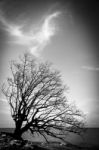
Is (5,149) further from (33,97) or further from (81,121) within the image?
(81,121)

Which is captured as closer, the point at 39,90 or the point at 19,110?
the point at 19,110

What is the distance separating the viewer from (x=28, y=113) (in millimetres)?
18047

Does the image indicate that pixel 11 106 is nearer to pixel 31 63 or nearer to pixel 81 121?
pixel 31 63

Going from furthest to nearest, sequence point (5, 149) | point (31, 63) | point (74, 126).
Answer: point (31, 63) → point (74, 126) → point (5, 149)

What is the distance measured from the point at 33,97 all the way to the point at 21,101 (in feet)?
6.00

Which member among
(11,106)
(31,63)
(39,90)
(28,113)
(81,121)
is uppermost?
(31,63)

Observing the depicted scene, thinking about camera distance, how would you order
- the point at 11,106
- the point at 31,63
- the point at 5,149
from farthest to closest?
the point at 31,63, the point at 11,106, the point at 5,149

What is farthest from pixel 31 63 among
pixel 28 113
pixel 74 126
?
pixel 74 126

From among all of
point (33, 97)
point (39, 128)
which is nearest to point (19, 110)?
point (33, 97)

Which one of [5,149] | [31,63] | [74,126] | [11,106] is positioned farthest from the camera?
[31,63]

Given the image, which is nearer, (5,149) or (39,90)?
(5,149)

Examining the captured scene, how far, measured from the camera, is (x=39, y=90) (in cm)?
1931

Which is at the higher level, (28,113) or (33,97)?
(33,97)

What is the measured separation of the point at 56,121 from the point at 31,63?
9.79 m
